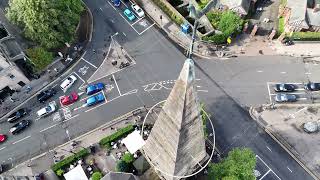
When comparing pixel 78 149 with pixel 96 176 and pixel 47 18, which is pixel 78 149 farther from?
pixel 47 18

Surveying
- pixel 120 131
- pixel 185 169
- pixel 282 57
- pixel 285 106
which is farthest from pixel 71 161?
pixel 282 57

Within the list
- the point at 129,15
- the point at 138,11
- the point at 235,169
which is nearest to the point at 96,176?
the point at 235,169

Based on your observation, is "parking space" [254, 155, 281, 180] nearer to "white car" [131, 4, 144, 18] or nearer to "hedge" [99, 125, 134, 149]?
"hedge" [99, 125, 134, 149]

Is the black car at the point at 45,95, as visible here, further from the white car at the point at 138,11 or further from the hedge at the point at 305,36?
the hedge at the point at 305,36

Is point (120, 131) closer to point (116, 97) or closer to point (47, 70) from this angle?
point (116, 97)

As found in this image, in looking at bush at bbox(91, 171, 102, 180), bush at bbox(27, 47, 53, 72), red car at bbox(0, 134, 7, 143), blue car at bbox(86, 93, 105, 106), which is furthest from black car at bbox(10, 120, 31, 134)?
bush at bbox(91, 171, 102, 180)
